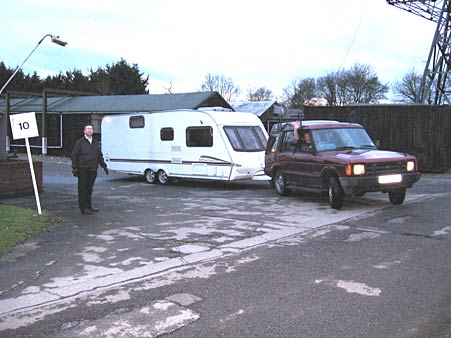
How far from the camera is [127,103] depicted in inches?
1201

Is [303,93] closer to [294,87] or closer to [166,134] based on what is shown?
[294,87]

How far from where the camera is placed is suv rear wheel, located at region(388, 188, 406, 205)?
1095cm

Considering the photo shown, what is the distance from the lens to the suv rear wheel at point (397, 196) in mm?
10945

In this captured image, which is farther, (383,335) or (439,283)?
(439,283)

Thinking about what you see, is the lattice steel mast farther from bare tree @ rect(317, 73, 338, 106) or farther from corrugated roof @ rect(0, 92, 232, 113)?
bare tree @ rect(317, 73, 338, 106)

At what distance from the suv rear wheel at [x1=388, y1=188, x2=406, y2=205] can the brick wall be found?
9.36 metres

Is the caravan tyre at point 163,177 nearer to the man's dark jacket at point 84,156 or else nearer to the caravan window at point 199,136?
the caravan window at point 199,136

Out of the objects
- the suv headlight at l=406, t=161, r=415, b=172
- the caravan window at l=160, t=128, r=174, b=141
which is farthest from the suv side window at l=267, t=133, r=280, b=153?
the caravan window at l=160, t=128, r=174, b=141

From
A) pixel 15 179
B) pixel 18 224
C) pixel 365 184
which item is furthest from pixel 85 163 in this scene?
pixel 365 184

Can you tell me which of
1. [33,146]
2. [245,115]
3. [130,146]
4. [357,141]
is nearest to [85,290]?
[357,141]

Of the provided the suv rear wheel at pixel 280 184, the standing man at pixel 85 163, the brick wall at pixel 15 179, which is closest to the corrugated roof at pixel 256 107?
the suv rear wheel at pixel 280 184

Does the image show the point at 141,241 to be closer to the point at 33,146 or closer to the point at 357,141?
the point at 357,141

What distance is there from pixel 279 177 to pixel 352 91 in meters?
47.6

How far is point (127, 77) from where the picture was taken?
52.2 m
